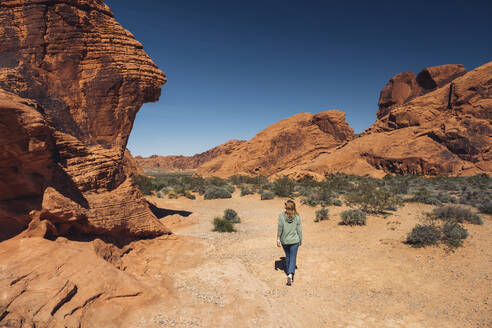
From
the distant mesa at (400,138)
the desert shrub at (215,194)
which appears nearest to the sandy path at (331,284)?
the desert shrub at (215,194)

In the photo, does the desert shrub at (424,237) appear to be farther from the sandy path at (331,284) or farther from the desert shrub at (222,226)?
the desert shrub at (222,226)

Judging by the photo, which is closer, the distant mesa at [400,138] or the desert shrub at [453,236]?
the desert shrub at [453,236]

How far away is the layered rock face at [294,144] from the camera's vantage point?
39.4 meters

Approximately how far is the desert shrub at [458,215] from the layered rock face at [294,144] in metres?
29.2

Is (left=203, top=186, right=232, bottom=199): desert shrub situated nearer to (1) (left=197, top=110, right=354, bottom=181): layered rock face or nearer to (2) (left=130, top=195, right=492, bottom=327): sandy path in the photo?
(2) (left=130, top=195, right=492, bottom=327): sandy path

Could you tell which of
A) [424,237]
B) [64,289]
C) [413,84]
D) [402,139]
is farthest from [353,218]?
[413,84]

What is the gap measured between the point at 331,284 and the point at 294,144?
120 feet

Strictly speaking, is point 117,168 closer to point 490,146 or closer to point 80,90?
point 80,90

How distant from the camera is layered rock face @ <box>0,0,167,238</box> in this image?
4.41 m

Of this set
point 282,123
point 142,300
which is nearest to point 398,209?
point 142,300

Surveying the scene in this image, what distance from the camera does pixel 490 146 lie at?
27.7 metres

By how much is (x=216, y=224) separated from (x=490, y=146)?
34.1 m

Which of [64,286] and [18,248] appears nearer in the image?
[64,286]

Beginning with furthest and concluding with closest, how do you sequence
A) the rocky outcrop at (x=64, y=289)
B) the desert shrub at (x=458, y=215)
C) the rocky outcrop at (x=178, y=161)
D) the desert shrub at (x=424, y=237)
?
1. the rocky outcrop at (x=178, y=161)
2. the desert shrub at (x=458, y=215)
3. the desert shrub at (x=424, y=237)
4. the rocky outcrop at (x=64, y=289)
